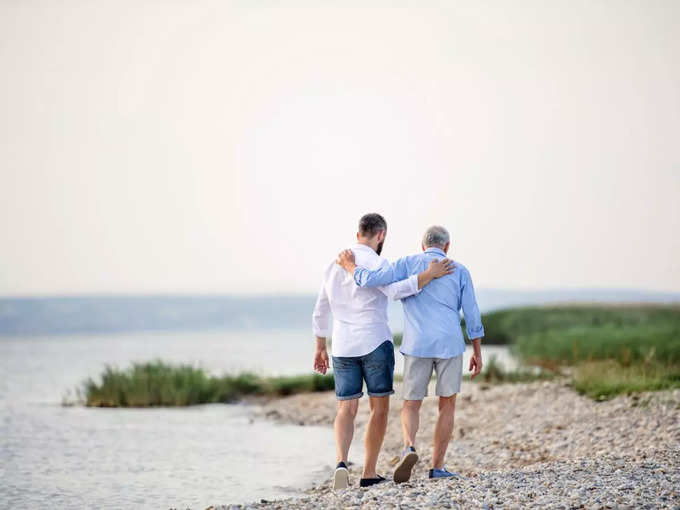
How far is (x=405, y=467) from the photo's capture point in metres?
6.01

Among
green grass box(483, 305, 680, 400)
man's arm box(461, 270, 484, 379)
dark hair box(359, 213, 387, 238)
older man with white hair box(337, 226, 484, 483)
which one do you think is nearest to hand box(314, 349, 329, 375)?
older man with white hair box(337, 226, 484, 483)

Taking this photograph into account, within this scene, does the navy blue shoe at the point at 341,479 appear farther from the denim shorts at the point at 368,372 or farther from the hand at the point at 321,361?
the hand at the point at 321,361

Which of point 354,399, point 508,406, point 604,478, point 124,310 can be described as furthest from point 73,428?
point 124,310

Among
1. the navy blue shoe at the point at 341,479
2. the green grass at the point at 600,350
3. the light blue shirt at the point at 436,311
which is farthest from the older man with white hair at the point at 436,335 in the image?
the green grass at the point at 600,350

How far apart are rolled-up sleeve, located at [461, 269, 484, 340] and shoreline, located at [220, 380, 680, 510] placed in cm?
77

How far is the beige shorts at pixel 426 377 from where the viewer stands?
6.19 m

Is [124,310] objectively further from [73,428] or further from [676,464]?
[676,464]

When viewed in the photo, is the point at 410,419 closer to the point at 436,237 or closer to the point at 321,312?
the point at 321,312

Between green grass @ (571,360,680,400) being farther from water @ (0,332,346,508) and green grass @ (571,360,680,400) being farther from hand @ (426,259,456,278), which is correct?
hand @ (426,259,456,278)

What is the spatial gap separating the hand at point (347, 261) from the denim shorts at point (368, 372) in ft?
1.97

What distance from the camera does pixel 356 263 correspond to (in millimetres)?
6098

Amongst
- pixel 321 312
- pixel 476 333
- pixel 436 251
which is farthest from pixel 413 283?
pixel 321 312

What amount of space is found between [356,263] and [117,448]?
615 centimetres

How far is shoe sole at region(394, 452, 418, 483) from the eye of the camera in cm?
596
